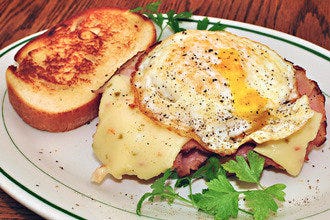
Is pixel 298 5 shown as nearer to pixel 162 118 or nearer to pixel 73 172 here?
pixel 162 118

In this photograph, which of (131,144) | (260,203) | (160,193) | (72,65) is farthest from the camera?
(72,65)

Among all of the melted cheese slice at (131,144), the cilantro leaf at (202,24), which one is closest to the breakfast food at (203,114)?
the melted cheese slice at (131,144)

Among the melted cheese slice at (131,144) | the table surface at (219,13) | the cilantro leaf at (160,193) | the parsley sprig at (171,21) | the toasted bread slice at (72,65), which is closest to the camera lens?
the cilantro leaf at (160,193)

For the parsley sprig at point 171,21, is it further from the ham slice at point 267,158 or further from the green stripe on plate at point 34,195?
the green stripe on plate at point 34,195

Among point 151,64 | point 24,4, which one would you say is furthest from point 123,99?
point 24,4

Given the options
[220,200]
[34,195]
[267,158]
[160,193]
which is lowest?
[34,195]

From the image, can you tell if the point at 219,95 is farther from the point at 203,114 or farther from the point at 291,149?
the point at 291,149

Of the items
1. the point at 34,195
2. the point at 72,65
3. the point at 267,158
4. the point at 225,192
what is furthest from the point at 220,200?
the point at 72,65

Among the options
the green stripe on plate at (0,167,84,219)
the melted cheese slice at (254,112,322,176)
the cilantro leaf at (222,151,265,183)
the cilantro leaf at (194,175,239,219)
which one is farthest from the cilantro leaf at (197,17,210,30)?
the green stripe on plate at (0,167,84,219)
